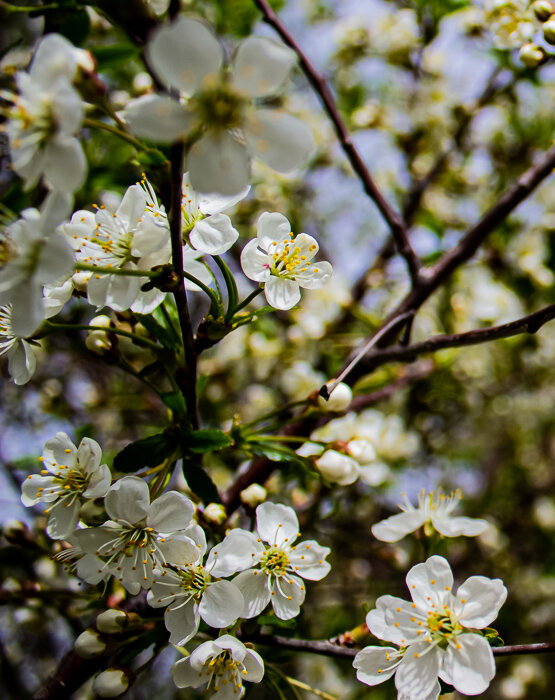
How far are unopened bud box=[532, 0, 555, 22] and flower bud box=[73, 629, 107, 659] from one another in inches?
57.6

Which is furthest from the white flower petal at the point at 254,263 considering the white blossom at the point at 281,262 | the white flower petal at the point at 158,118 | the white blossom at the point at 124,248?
the white flower petal at the point at 158,118

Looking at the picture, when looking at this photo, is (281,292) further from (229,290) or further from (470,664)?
(470,664)

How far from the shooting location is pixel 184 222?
0.94m

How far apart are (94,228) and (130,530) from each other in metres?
0.45

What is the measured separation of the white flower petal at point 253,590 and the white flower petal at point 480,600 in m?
0.28

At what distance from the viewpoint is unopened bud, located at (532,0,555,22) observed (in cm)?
131

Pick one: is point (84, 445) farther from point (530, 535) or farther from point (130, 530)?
point (530, 535)

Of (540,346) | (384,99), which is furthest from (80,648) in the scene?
(384,99)

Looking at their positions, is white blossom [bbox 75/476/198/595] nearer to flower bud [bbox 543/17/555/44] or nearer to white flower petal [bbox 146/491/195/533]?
white flower petal [bbox 146/491/195/533]

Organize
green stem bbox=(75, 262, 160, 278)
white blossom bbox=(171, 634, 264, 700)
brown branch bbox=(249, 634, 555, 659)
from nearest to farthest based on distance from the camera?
1. green stem bbox=(75, 262, 160, 278)
2. white blossom bbox=(171, 634, 264, 700)
3. brown branch bbox=(249, 634, 555, 659)

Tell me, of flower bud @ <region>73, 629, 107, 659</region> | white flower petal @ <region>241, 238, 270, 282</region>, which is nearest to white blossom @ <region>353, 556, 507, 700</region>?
flower bud @ <region>73, 629, 107, 659</region>

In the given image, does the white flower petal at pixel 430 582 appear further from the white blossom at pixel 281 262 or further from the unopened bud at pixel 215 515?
the white blossom at pixel 281 262

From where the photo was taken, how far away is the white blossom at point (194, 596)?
0.84m

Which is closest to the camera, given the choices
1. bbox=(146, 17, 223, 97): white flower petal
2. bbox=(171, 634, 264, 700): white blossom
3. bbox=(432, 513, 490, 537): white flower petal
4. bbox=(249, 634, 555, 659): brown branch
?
bbox=(146, 17, 223, 97): white flower petal
